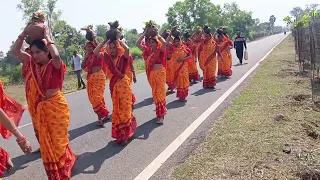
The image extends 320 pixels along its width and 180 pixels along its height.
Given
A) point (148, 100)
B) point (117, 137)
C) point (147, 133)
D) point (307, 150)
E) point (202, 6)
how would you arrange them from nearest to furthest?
point (307, 150)
point (117, 137)
point (147, 133)
point (148, 100)
point (202, 6)

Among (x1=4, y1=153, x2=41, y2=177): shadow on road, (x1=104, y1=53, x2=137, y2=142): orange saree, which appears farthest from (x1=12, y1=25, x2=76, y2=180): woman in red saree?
(x1=104, y1=53, x2=137, y2=142): orange saree

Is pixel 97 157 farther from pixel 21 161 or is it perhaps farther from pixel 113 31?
pixel 113 31

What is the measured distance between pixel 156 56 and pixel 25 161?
10.7 feet

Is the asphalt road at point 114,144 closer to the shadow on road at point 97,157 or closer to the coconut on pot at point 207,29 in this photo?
the shadow on road at point 97,157

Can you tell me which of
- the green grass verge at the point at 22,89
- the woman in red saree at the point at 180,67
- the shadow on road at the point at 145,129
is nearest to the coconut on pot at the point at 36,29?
the shadow on road at the point at 145,129

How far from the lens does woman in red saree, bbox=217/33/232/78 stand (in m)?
14.7

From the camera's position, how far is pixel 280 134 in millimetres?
6066

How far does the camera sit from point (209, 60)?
12656 millimetres

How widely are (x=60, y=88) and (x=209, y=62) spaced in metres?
8.46

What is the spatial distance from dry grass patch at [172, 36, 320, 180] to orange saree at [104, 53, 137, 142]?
4.41 ft

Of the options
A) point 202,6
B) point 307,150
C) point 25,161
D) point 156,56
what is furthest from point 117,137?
point 202,6

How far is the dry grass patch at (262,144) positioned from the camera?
4660mm

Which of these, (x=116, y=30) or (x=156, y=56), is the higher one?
(x=116, y=30)

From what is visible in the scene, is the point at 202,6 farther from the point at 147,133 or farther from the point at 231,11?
the point at 147,133
